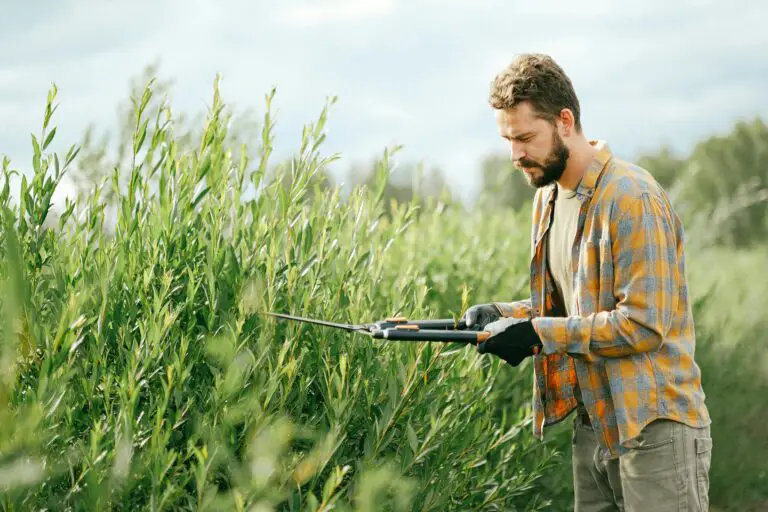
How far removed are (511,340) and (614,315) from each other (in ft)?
1.16

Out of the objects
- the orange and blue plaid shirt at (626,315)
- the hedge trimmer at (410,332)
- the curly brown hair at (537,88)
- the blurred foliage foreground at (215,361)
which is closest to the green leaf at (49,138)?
the blurred foliage foreground at (215,361)

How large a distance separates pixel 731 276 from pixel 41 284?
9231 millimetres

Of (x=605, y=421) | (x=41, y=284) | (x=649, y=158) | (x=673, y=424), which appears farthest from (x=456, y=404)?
(x=649, y=158)

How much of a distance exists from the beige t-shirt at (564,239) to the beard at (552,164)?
123 mm

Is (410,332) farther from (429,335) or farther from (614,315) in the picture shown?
(614,315)

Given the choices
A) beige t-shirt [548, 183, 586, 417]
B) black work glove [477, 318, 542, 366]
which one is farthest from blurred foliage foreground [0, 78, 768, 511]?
beige t-shirt [548, 183, 586, 417]

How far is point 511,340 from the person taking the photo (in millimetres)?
3041

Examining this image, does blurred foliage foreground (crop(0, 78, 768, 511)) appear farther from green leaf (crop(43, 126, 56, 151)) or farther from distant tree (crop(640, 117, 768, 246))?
distant tree (crop(640, 117, 768, 246))

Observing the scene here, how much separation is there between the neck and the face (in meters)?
0.03

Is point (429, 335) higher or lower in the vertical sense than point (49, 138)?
lower

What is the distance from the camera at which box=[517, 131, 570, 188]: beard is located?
332 cm

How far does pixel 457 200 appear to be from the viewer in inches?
284

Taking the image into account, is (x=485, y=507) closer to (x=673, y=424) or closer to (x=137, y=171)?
(x=673, y=424)

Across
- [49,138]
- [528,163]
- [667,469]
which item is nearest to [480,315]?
[528,163]
